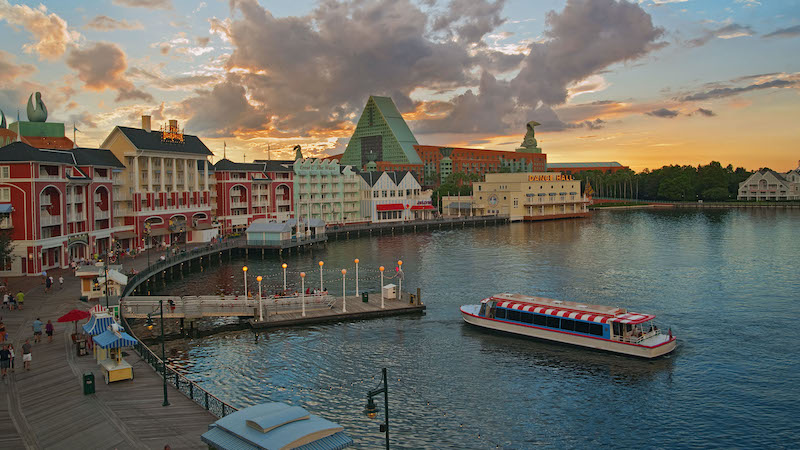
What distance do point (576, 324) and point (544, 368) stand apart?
5.75 m

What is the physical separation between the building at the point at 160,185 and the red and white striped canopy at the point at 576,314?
59478mm

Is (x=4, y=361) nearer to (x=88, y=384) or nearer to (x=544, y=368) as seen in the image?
(x=88, y=384)

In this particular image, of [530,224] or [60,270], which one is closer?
[60,270]

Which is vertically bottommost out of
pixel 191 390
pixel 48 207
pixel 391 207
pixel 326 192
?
pixel 191 390

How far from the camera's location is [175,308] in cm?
4750

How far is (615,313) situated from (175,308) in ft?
110

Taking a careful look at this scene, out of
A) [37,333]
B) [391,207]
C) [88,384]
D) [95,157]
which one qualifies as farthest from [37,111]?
[88,384]

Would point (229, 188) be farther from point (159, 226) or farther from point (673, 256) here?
point (673, 256)

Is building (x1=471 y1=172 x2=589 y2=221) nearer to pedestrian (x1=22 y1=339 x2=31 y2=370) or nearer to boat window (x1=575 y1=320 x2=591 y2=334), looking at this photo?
boat window (x1=575 y1=320 x2=591 y2=334)

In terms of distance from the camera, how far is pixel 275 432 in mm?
18703

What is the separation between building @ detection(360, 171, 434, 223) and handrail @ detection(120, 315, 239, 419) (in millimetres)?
112104

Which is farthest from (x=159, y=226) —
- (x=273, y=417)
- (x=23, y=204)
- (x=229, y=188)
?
(x=273, y=417)

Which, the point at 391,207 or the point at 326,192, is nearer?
the point at 326,192

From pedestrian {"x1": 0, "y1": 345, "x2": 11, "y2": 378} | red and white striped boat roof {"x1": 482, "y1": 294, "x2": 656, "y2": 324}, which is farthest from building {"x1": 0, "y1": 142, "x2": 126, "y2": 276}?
red and white striped boat roof {"x1": 482, "y1": 294, "x2": 656, "y2": 324}
